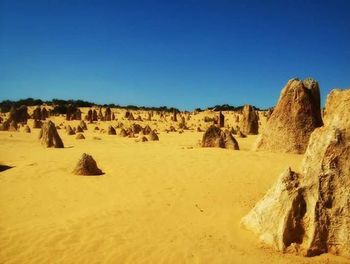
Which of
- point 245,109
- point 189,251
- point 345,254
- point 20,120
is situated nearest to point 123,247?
point 189,251

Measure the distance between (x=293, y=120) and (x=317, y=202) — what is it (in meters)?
8.30

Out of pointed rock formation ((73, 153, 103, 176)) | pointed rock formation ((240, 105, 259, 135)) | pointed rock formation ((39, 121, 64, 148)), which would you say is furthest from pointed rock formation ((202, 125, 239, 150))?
pointed rock formation ((240, 105, 259, 135))

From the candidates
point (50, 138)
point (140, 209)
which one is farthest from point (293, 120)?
point (50, 138)

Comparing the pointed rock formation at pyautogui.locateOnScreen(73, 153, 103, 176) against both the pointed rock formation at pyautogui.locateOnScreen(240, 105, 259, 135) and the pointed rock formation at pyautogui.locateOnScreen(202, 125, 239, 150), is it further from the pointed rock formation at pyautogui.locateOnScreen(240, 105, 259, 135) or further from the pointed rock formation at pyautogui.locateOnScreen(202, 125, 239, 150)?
the pointed rock formation at pyautogui.locateOnScreen(240, 105, 259, 135)

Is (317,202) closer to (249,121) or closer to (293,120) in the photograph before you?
(293,120)

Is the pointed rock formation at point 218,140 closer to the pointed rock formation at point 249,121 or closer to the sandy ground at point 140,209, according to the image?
the sandy ground at point 140,209

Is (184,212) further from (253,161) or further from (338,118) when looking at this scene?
(253,161)

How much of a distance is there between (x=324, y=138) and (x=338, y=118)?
1.27 feet

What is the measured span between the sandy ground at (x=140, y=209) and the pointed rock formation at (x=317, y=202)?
20 cm

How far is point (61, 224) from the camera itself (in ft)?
21.7

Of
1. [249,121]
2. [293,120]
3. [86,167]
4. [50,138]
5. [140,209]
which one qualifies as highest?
[249,121]

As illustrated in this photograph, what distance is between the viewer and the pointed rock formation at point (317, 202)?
17.2 ft

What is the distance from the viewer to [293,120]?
13.3 m

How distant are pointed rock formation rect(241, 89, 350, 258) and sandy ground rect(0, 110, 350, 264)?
0.20m
